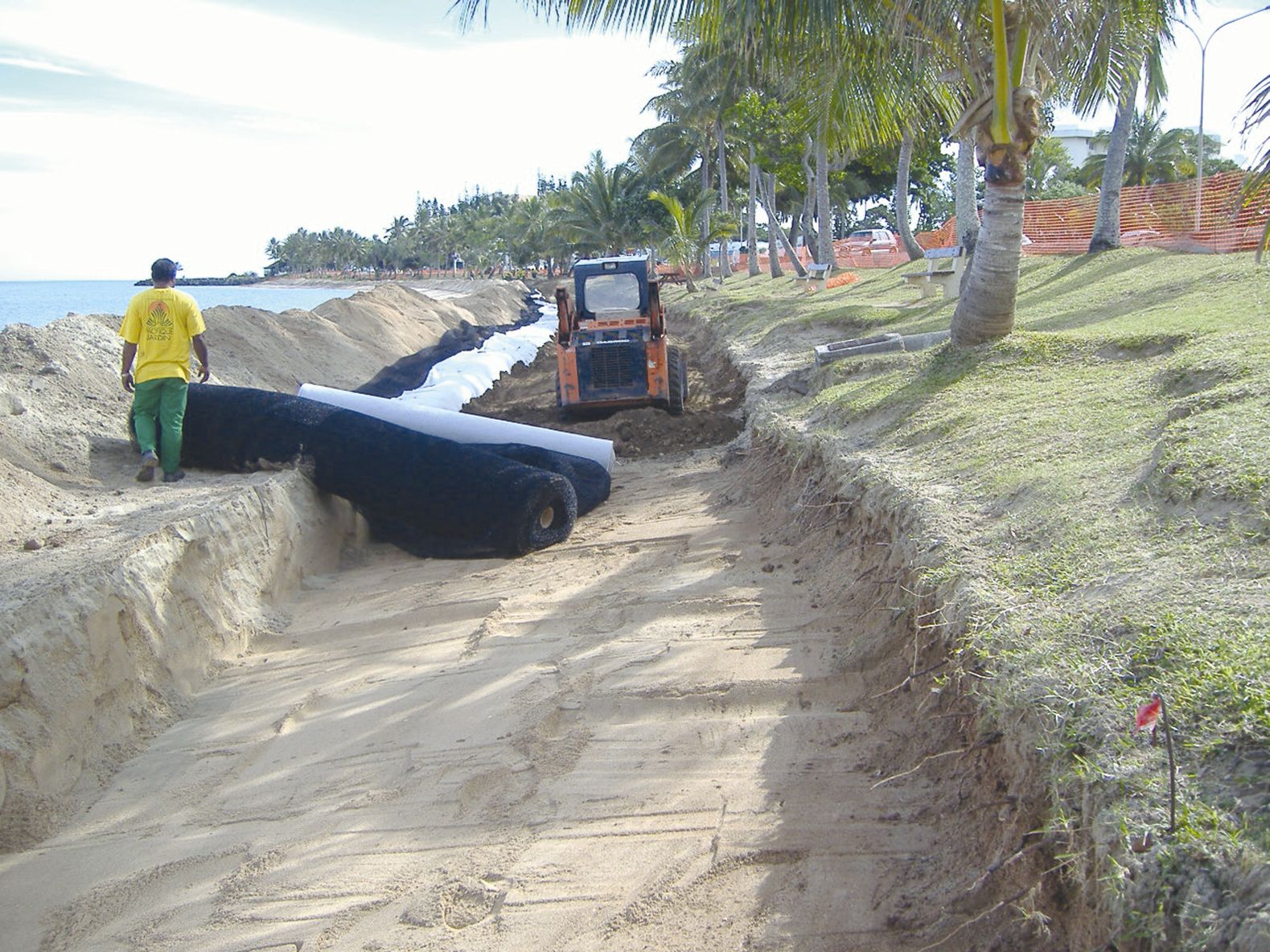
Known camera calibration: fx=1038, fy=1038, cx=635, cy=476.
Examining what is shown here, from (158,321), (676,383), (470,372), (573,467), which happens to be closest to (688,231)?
(470,372)

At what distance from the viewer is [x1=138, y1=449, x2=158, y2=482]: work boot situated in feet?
26.9

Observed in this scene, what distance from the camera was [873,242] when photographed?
35969 millimetres

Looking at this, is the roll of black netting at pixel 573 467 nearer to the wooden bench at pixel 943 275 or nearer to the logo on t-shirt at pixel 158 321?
the logo on t-shirt at pixel 158 321

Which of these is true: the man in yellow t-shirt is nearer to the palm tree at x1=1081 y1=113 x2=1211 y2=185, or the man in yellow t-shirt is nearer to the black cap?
the black cap

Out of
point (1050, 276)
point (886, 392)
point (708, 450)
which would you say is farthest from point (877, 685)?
point (1050, 276)

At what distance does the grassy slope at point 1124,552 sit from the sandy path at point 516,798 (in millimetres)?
802

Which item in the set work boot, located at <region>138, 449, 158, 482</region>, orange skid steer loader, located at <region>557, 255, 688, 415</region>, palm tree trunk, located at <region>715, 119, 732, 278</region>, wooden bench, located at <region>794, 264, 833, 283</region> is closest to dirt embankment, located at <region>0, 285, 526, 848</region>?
work boot, located at <region>138, 449, 158, 482</region>

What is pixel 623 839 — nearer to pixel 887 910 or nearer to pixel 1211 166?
pixel 887 910

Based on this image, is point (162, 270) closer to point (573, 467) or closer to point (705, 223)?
point (573, 467)

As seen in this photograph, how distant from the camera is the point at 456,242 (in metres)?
110

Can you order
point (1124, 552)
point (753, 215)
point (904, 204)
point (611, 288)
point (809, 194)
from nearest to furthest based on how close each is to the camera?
point (1124, 552) < point (611, 288) < point (904, 204) < point (809, 194) < point (753, 215)

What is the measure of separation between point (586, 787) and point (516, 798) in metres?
0.30

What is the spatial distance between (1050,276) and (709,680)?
12.4 meters

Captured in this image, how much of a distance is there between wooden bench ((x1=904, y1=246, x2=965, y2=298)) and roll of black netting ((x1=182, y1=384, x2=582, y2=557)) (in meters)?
8.33
